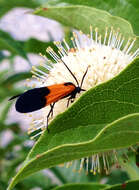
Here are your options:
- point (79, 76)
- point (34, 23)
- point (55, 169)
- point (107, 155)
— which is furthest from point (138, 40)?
point (34, 23)

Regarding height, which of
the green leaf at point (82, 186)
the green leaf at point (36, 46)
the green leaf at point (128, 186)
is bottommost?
the green leaf at point (82, 186)

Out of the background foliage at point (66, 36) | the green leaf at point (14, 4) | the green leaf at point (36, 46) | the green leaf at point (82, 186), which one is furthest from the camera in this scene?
the green leaf at point (14, 4)

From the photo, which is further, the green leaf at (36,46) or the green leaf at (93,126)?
the green leaf at (36,46)

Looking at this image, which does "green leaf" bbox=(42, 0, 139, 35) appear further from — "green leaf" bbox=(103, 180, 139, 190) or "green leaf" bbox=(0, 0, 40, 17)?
"green leaf" bbox=(0, 0, 40, 17)

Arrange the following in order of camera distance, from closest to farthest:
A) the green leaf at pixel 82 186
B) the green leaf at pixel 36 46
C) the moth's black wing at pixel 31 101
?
the moth's black wing at pixel 31 101 < the green leaf at pixel 82 186 < the green leaf at pixel 36 46

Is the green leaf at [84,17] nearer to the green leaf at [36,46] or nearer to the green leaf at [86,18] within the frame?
the green leaf at [86,18]

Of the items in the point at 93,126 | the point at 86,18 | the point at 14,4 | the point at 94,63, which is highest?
the point at 14,4

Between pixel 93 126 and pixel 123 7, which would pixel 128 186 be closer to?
pixel 93 126

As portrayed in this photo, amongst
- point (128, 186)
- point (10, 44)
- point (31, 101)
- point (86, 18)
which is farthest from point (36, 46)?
point (128, 186)

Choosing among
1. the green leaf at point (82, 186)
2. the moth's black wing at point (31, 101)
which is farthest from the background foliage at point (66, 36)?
the moth's black wing at point (31, 101)

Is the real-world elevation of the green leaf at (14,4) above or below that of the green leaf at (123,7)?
above
